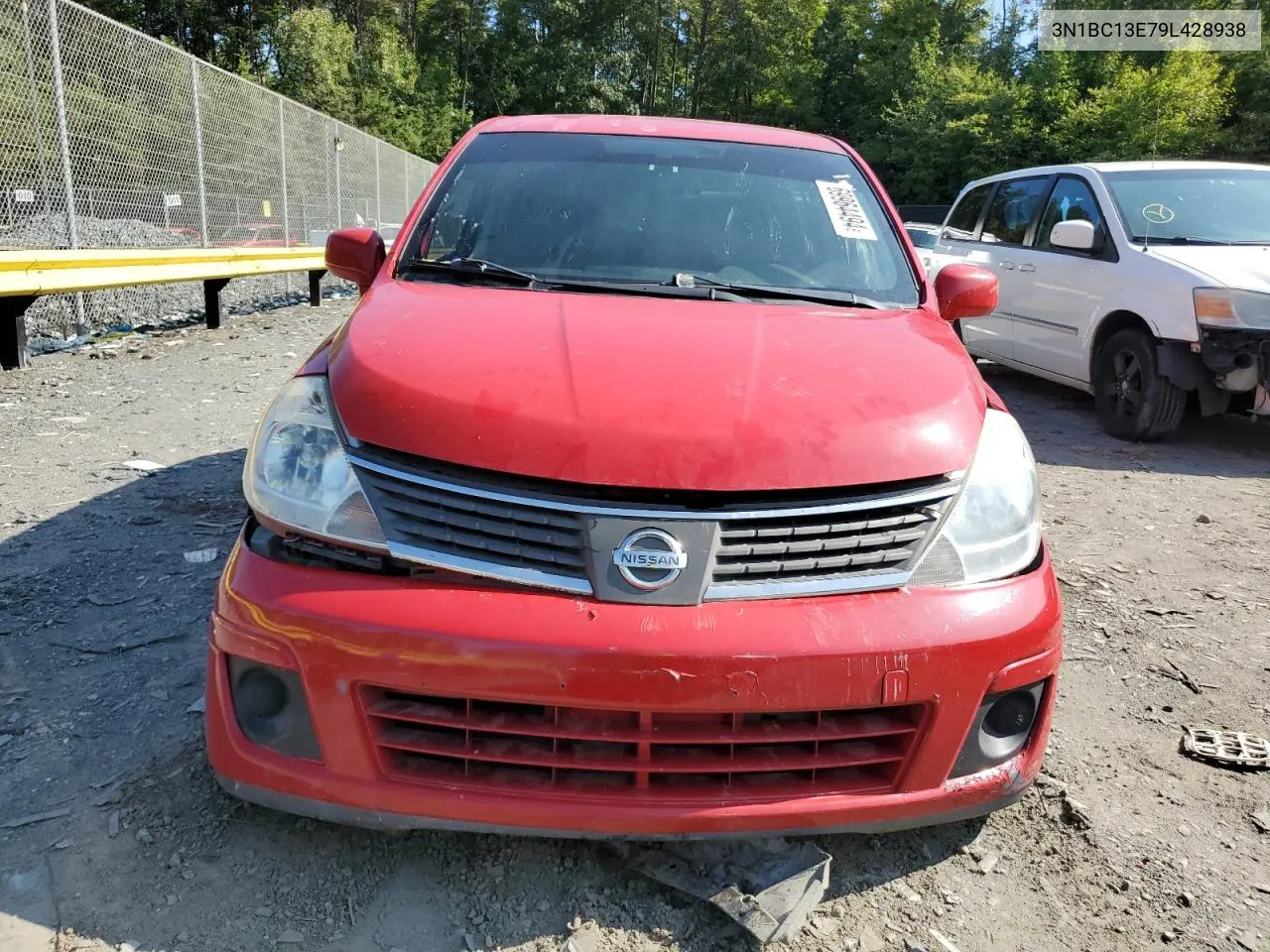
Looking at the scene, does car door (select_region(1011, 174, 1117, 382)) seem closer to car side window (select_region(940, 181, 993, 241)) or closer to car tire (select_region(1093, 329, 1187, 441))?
car tire (select_region(1093, 329, 1187, 441))

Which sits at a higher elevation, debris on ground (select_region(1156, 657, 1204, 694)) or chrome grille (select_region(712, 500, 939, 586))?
chrome grille (select_region(712, 500, 939, 586))

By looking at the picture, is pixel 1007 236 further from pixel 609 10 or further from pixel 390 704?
pixel 609 10

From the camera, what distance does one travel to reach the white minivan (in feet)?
17.8

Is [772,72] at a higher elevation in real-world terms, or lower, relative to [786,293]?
higher

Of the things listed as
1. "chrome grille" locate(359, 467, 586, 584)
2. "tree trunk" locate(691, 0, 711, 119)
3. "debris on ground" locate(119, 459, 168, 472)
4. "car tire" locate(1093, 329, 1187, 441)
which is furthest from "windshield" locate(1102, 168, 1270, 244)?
"tree trunk" locate(691, 0, 711, 119)

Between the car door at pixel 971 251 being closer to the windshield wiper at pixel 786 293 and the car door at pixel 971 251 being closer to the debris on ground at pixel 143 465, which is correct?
the windshield wiper at pixel 786 293

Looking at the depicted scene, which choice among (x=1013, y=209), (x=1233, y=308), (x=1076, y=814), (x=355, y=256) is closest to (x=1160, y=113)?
(x=1013, y=209)

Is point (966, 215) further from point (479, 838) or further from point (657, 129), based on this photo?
point (479, 838)

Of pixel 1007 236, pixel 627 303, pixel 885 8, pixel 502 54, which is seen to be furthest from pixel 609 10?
pixel 627 303

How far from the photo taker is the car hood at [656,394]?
5.86ft

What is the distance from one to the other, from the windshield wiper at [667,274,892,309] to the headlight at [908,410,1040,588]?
2.09 ft

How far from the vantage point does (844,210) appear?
3027 millimetres

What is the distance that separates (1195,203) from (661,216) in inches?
197

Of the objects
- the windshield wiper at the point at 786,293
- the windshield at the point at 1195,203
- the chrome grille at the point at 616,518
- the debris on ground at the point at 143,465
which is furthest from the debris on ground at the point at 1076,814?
the windshield at the point at 1195,203
